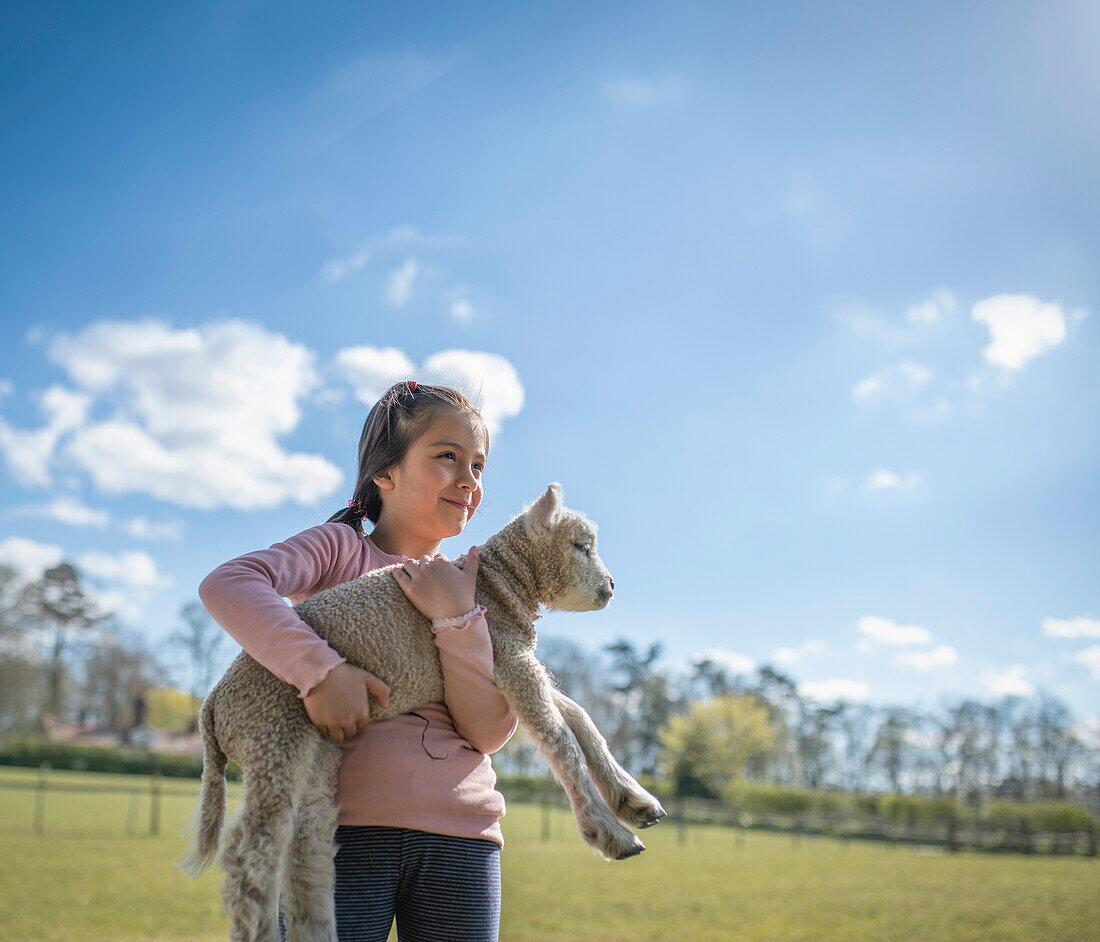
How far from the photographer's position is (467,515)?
252 centimetres

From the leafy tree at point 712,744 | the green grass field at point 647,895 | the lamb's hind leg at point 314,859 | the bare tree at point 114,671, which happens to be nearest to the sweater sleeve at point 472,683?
the lamb's hind leg at point 314,859

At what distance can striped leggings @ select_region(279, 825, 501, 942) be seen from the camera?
6.12 feet

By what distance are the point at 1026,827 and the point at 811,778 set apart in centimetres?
3189

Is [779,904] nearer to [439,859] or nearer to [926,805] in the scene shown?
[439,859]

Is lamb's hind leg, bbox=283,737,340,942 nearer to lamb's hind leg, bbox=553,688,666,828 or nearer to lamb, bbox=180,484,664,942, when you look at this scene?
lamb, bbox=180,484,664,942

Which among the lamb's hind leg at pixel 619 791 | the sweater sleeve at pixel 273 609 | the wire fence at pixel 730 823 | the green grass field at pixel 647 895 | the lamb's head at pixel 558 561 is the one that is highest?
the lamb's head at pixel 558 561

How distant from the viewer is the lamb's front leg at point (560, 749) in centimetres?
182

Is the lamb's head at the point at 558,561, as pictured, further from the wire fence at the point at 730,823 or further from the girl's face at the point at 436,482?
the wire fence at the point at 730,823

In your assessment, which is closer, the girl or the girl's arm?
the girl

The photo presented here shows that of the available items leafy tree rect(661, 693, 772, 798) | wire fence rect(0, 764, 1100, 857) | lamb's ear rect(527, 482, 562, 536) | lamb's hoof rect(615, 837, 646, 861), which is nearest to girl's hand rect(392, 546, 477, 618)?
lamb's ear rect(527, 482, 562, 536)

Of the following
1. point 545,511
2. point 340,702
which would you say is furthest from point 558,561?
point 340,702

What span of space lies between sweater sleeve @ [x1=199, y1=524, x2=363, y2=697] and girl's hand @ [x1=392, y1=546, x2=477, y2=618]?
28cm

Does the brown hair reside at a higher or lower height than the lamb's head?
higher

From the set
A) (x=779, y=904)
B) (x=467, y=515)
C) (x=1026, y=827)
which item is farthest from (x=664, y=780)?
(x=467, y=515)
